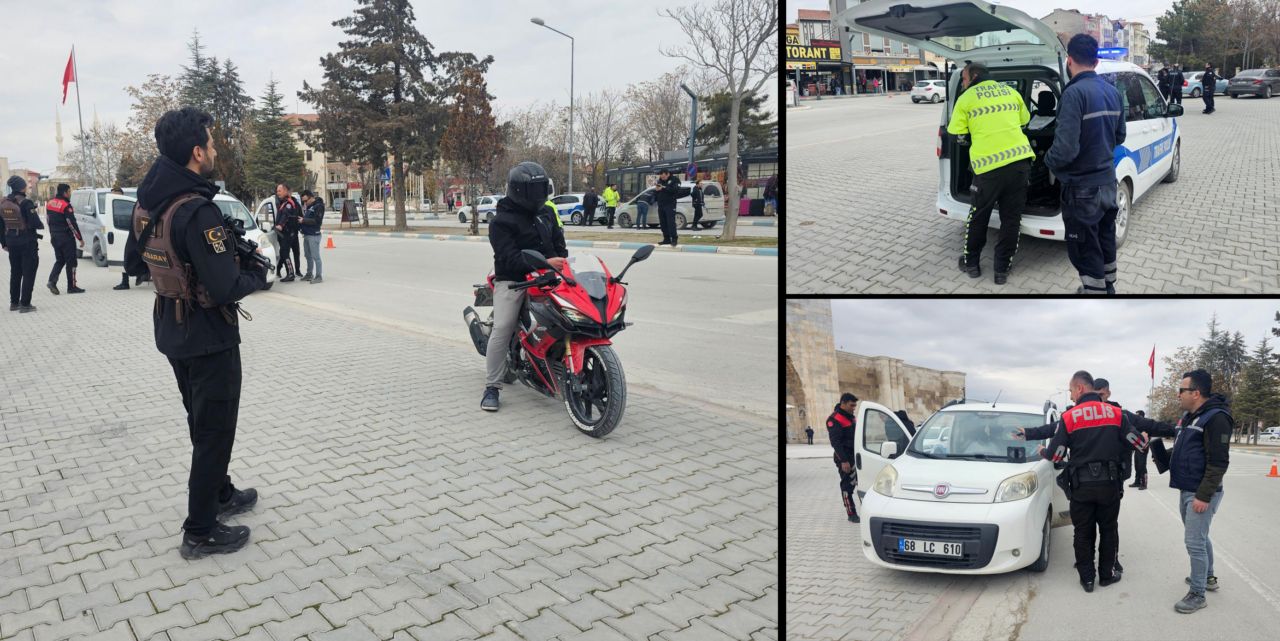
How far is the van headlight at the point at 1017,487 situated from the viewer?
3.42m

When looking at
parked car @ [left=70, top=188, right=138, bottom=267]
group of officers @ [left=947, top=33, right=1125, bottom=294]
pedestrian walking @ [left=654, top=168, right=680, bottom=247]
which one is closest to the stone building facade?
group of officers @ [left=947, top=33, right=1125, bottom=294]

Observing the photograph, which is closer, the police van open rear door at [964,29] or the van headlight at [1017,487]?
the van headlight at [1017,487]

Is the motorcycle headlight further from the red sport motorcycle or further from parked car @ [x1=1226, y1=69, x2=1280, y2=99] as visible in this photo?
parked car @ [x1=1226, y1=69, x2=1280, y2=99]

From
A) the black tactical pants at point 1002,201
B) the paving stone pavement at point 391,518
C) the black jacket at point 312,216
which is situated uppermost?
the black jacket at point 312,216

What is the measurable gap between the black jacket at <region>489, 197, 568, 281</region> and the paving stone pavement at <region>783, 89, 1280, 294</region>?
5.93ft

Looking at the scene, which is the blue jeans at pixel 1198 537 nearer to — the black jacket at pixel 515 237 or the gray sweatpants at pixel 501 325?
the black jacket at pixel 515 237

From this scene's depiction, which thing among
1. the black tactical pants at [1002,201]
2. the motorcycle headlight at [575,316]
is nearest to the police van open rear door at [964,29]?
the black tactical pants at [1002,201]

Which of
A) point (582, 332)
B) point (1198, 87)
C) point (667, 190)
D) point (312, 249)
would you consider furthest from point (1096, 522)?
point (667, 190)

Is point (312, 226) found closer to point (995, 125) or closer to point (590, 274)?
point (590, 274)

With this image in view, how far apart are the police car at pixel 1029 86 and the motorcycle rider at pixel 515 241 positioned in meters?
2.51

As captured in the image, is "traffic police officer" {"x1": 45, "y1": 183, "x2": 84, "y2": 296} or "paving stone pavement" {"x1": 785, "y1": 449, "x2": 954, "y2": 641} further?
"traffic police officer" {"x1": 45, "y1": 183, "x2": 84, "y2": 296}

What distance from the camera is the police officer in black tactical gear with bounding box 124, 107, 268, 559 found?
3.64m

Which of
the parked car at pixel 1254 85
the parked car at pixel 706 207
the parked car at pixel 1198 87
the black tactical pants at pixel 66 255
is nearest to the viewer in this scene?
the parked car at pixel 1198 87

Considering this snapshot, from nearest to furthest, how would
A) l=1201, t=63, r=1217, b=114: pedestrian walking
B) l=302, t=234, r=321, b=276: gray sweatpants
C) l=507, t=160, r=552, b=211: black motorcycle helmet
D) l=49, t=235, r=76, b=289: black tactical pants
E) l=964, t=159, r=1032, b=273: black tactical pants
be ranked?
1. l=964, t=159, r=1032, b=273: black tactical pants
2. l=507, t=160, r=552, b=211: black motorcycle helmet
3. l=49, t=235, r=76, b=289: black tactical pants
4. l=1201, t=63, r=1217, b=114: pedestrian walking
5. l=302, t=234, r=321, b=276: gray sweatpants
